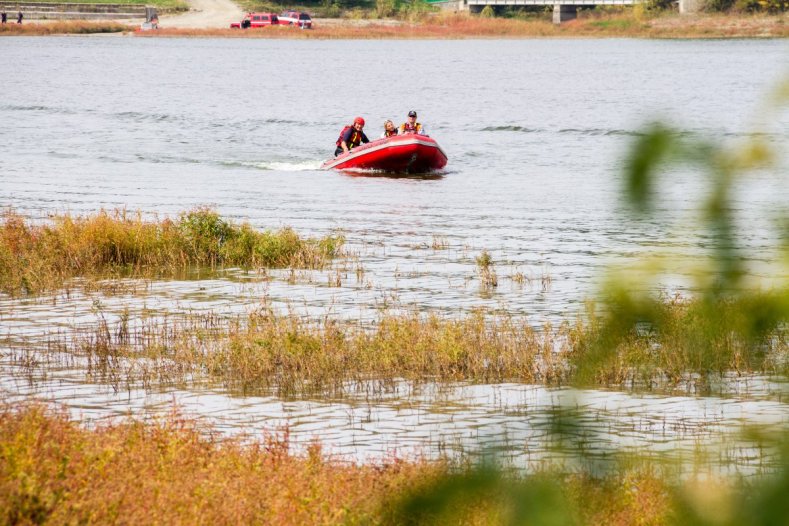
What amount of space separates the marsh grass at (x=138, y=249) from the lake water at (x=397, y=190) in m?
0.85

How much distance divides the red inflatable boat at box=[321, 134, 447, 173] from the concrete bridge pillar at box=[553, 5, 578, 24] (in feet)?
293

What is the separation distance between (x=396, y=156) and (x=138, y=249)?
14.4 meters

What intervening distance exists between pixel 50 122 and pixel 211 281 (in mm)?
36112

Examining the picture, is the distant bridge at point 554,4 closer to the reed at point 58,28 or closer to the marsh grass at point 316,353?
the reed at point 58,28

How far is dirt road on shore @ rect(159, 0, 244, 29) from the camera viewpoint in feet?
389

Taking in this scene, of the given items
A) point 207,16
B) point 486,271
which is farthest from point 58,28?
point 486,271

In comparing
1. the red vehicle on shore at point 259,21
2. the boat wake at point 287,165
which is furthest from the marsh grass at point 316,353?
the red vehicle on shore at point 259,21

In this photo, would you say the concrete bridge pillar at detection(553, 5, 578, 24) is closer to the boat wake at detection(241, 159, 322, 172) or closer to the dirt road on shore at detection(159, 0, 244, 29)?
the dirt road on shore at detection(159, 0, 244, 29)

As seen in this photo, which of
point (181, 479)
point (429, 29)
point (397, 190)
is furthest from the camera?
point (429, 29)

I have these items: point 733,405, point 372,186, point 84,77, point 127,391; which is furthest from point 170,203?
point 84,77

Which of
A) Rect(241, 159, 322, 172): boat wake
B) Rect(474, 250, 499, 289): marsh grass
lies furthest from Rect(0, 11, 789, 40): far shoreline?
Rect(474, 250, 499, 289): marsh grass

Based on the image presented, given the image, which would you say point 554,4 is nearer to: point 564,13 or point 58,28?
point 564,13

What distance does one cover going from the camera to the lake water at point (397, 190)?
7.07 feet

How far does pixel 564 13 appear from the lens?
122 m
